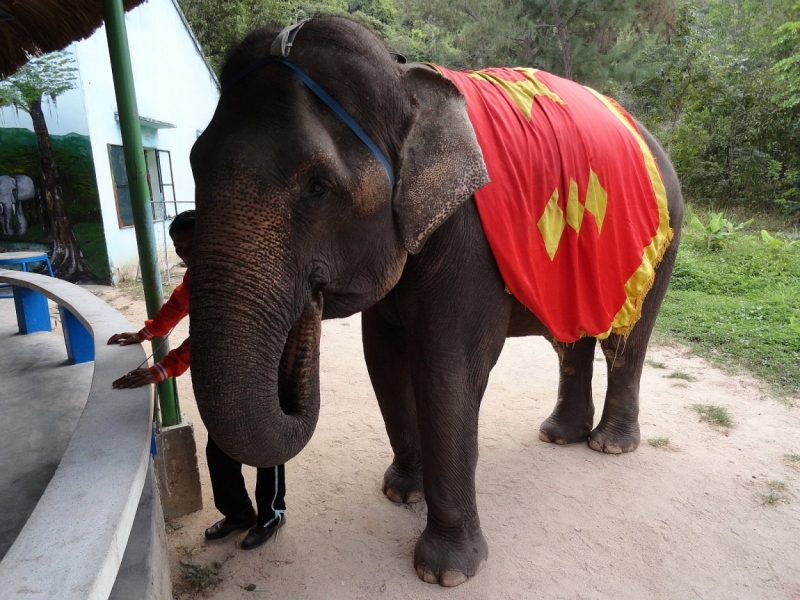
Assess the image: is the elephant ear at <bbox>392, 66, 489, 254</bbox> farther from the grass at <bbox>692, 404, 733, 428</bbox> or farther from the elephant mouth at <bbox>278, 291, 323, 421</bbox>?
the grass at <bbox>692, 404, 733, 428</bbox>

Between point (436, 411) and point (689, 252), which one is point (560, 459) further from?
point (689, 252)

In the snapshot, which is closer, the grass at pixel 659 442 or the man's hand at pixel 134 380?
the man's hand at pixel 134 380

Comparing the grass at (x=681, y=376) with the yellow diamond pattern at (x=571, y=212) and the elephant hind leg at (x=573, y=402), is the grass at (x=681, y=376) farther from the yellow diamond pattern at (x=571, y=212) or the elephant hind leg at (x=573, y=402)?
the yellow diamond pattern at (x=571, y=212)

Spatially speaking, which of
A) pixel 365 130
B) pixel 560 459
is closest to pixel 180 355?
pixel 365 130

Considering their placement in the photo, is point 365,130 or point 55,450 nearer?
point 365,130

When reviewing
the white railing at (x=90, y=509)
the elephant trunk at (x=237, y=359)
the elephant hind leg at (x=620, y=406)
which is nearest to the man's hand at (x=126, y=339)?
the white railing at (x=90, y=509)

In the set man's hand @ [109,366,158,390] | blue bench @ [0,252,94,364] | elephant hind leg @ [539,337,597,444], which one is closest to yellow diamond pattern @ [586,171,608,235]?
elephant hind leg @ [539,337,597,444]

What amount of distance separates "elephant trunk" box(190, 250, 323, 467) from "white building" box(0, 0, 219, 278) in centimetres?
707

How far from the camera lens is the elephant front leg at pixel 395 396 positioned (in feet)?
9.62

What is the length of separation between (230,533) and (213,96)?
15379 millimetres

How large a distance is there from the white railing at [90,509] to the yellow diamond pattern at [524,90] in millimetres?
1940

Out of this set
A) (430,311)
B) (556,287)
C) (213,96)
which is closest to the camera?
(430,311)

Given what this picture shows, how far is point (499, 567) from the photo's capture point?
2682 millimetres

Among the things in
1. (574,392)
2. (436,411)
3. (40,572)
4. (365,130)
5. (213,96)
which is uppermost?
(213,96)
